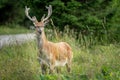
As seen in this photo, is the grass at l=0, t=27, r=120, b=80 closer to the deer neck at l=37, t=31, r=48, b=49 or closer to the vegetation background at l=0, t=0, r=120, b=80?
the vegetation background at l=0, t=0, r=120, b=80

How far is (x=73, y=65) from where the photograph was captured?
1437cm

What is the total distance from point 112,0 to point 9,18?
88.7ft

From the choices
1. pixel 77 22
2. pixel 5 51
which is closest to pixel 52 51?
pixel 5 51

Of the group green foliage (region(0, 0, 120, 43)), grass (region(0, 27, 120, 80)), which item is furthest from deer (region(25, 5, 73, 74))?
green foliage (region(0, 0, 120, 43))

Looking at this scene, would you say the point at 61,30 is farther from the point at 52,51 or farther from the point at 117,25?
the point at 52,51

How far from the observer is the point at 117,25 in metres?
20.3

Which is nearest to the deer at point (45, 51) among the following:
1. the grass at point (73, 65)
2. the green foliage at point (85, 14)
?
the grass at point (73, 65)

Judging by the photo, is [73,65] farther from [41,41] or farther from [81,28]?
[81,28]

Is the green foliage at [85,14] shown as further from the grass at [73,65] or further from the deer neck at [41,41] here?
the deer neck at [41,41]

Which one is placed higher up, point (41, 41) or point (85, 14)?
point (41, 41)

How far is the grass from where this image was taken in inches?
368

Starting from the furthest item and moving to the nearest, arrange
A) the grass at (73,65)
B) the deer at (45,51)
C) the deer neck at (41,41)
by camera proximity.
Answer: the deer neck at (41,41) < the deer at (45,51) < the grass at (73,65)

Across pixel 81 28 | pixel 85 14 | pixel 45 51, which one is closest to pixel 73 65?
pixel 45 51

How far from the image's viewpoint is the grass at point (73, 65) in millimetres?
9344
